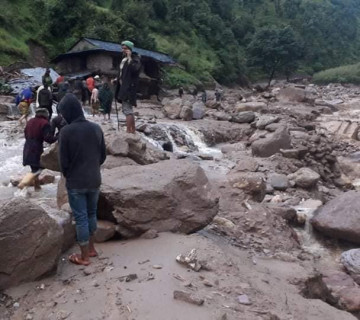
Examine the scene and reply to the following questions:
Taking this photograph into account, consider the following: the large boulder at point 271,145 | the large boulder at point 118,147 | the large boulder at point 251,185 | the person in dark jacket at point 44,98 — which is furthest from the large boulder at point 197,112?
the large boulder at point 118,147

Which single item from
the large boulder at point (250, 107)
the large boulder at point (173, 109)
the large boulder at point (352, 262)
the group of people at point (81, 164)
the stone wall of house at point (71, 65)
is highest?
the group of people at point (81, 164)

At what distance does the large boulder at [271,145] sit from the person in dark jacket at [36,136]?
8.61 m

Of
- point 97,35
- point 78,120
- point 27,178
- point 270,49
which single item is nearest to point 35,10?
point 97,35

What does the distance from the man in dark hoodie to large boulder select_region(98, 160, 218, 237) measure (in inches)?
31.5

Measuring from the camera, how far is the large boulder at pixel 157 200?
5.84 metres

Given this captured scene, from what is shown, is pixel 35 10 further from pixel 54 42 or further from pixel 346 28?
pixel 346 28

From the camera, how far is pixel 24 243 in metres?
4.64

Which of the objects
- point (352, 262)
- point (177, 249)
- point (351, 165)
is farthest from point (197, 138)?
point (177, 249)

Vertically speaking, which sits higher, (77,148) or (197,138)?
(77,148)

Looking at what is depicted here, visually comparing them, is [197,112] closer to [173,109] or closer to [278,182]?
[173,109]

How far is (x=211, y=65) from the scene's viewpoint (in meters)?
46.8

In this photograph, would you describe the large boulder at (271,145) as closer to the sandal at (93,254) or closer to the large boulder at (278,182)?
the large boulder at (278,182)

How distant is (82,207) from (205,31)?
50719mm

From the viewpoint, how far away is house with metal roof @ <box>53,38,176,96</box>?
2712 centimetres
